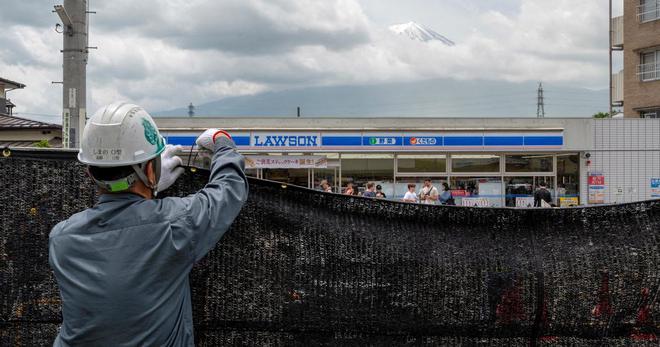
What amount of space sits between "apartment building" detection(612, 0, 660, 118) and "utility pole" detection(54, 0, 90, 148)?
31451mm

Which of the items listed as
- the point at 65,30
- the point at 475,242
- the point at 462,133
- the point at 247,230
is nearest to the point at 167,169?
the point at 247,230

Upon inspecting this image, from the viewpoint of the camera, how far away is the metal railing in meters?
32.1

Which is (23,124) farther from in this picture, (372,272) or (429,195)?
(372,272)

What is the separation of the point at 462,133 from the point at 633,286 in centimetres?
2270

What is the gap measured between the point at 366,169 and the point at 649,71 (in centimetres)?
1871

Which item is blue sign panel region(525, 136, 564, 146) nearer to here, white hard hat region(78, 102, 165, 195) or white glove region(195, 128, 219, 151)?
white glove region(195, 128, 219, 151)

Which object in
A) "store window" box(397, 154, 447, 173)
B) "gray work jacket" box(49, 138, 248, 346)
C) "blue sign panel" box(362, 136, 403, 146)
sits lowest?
"gray work jacket" box(49, 138, 248, 346)

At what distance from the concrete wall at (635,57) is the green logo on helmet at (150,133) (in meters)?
35.1

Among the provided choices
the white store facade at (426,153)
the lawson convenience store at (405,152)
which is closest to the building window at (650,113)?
the white store facade at (426,153)

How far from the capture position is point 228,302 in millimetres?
2516

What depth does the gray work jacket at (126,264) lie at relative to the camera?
72.4 inches

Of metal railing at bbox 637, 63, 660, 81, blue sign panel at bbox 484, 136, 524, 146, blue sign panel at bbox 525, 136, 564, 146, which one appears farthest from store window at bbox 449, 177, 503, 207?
metal railing at bbox 637, 63, 660, 81

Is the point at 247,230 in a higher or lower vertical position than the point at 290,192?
lower

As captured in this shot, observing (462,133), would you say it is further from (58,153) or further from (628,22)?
(58,153)
